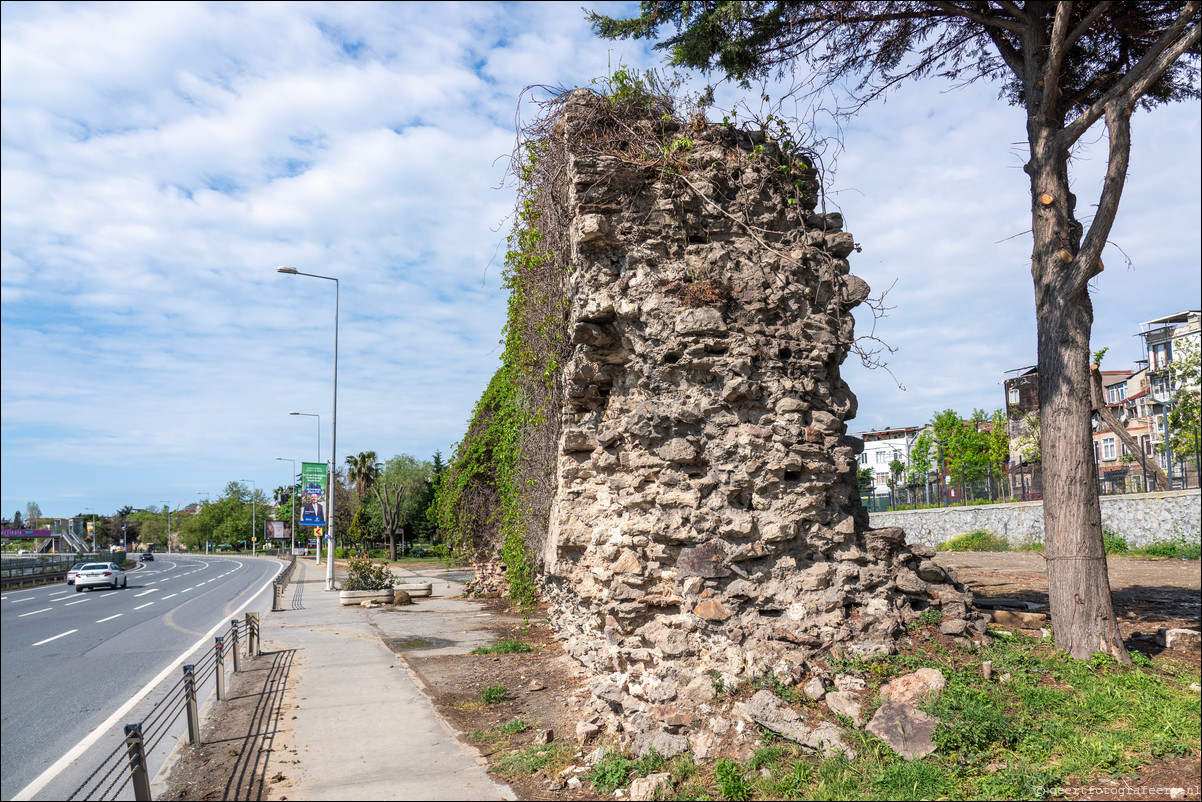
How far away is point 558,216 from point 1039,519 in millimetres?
19771

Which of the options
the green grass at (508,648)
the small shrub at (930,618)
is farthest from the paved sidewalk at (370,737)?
the small shrub at (930,618)

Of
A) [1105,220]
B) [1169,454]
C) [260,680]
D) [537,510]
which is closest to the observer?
[1105,220]

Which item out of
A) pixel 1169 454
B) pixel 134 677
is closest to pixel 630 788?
pixel 134 677

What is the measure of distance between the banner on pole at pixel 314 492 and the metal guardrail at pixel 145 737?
1758cm

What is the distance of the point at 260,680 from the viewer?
32.5 ft

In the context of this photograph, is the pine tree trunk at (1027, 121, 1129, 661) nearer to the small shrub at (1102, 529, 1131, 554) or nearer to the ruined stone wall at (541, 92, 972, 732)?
the ruined stone wall at (541, 92, 972, 732)

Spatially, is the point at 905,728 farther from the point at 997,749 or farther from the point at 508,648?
the point at 508,648

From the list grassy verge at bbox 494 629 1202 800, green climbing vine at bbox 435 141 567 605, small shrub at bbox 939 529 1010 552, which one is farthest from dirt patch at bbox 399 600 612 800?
small shrub at bbox 939 529 1010 552

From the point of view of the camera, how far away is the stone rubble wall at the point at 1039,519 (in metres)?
17.2

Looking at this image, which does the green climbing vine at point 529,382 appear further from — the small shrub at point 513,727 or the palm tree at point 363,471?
the palm tree at point 363,471

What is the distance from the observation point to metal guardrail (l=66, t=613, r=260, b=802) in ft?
16.3

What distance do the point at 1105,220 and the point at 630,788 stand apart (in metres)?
6.35

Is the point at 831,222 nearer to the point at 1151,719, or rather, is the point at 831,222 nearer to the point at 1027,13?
the point at 1027,13

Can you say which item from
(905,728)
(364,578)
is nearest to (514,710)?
(905,728)
